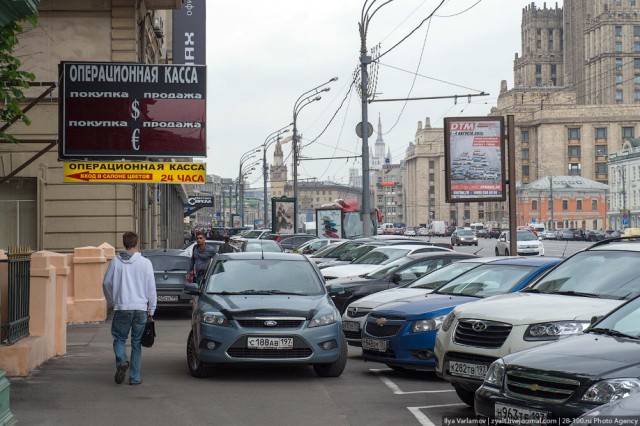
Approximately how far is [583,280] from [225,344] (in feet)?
13.0

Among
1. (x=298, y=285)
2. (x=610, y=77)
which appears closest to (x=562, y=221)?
(x=610, y=77)

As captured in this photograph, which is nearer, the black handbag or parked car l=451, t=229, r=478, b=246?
the black handbag

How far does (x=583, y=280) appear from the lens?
10.5 meters

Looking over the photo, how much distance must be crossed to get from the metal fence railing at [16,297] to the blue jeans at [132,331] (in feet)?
3.81

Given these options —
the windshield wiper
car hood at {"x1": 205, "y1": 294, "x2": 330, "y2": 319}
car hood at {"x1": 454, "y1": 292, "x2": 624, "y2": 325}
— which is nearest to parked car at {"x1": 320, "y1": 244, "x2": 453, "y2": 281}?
car hood at {"x1": 205, "y1": 294, "x2": 330, "y2": 319}

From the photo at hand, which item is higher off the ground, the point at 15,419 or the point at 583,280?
the point at 583,280

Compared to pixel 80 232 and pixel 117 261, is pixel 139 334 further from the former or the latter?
pixel 80 232

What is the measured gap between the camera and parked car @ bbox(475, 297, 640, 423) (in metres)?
6.70

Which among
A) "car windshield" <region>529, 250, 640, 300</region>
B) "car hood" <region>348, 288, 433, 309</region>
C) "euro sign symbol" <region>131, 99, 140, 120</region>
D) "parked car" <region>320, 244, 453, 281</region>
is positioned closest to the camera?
"car windshield" <region>529, 250, 640, 300</region>

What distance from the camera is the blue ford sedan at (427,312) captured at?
11.8 metres

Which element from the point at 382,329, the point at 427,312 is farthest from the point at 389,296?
the point at 427,312

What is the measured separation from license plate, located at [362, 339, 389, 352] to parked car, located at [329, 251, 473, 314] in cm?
507

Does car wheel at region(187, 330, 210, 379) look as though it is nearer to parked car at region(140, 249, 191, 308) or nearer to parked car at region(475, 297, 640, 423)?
parked car at region(475, 297, 640, 423)

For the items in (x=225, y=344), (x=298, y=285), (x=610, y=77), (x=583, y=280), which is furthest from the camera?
(x=610, y=77)
